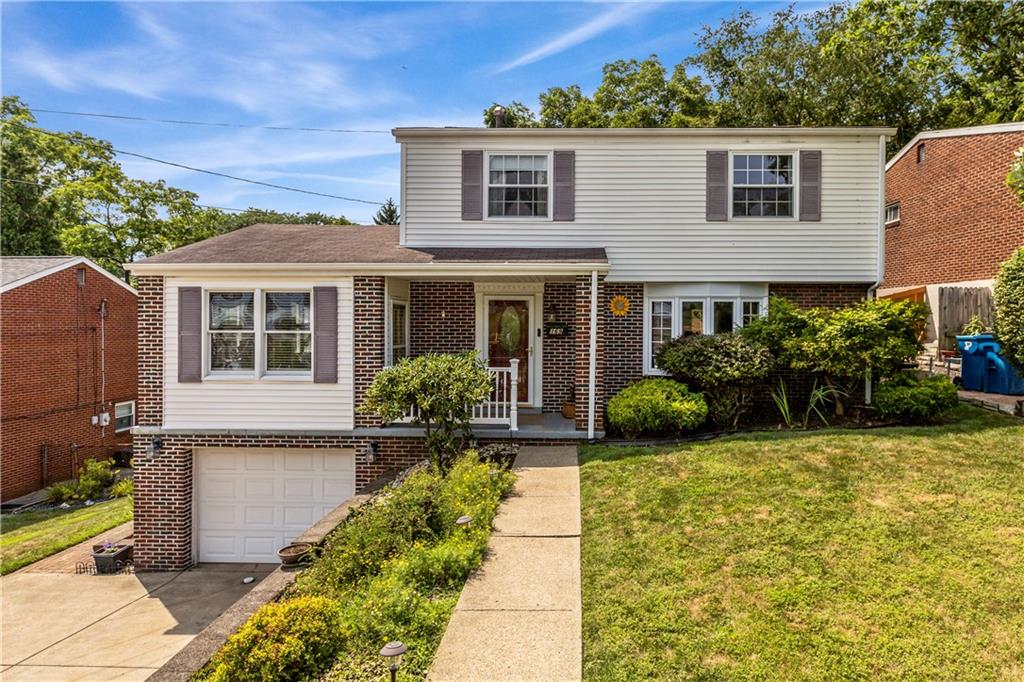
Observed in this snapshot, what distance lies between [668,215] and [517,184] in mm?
3030

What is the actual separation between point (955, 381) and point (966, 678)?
1051 cm

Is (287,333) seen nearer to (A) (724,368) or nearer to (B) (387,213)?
(A) (724,368)

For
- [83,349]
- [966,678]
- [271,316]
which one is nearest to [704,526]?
[966,678]

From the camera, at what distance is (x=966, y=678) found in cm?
351

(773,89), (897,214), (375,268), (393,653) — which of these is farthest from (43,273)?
(773,89)

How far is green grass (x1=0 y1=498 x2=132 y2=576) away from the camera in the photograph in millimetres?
10328

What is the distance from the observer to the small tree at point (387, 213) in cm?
3809

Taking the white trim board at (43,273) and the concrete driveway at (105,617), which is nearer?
the concrete driveway at (105,617)

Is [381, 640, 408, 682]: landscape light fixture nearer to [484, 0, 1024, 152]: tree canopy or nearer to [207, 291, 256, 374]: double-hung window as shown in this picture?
[207, 291, 256, 374]: double-hung window

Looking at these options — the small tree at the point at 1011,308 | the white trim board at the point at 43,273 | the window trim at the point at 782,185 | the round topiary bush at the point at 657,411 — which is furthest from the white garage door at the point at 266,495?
the small tree at the point at 1011,308

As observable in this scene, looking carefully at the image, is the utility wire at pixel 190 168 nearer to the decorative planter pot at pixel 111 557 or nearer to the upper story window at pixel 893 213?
the decorative planter pot at pixel 111 557

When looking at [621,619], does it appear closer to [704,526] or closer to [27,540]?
[704,526]

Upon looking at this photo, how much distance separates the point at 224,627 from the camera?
4.50 meters

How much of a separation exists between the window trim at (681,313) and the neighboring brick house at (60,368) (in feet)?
57.7
